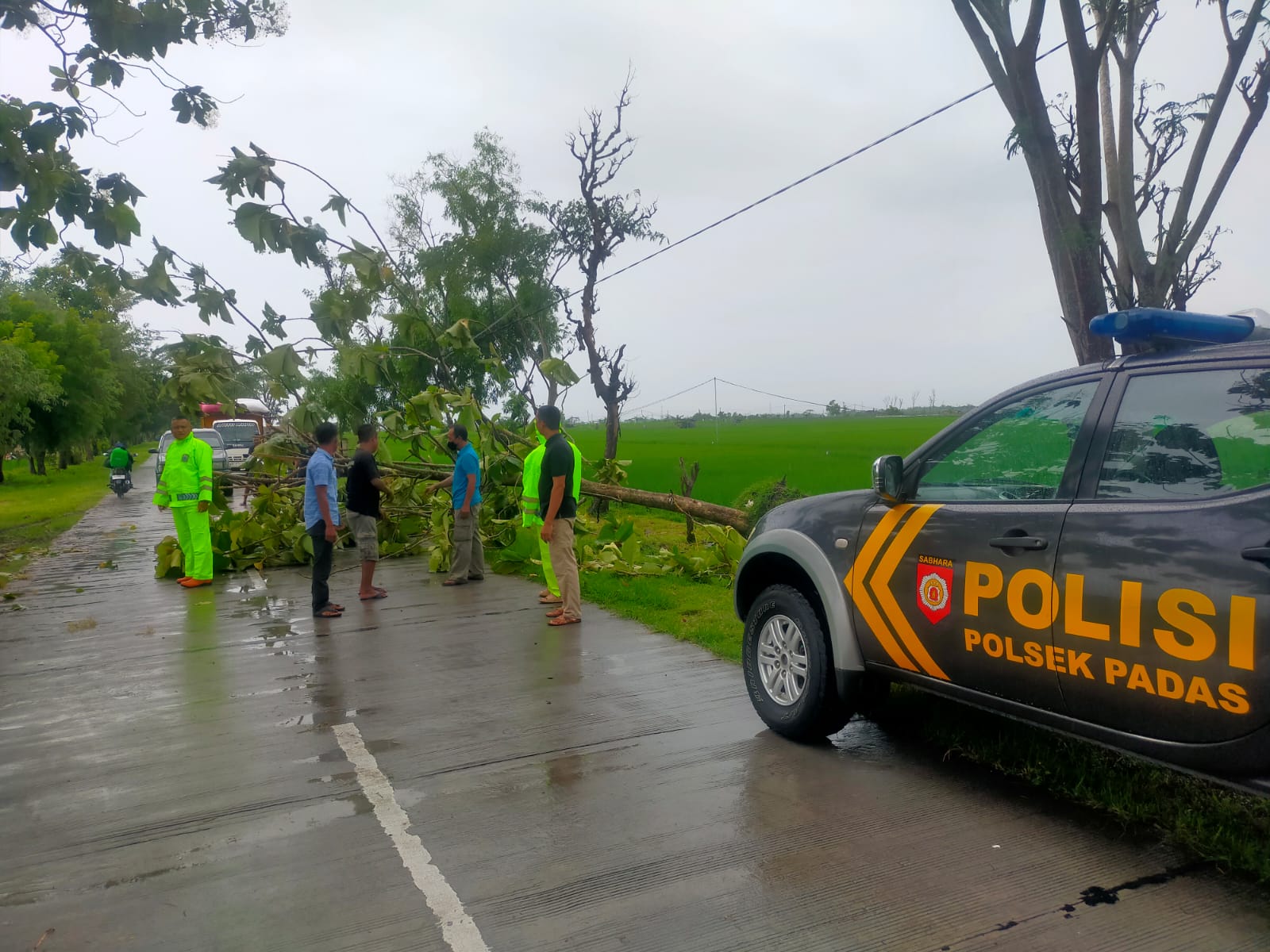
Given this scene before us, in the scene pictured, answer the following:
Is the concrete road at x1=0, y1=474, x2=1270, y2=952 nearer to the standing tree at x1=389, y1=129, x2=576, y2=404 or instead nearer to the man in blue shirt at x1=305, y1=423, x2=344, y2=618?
the man in blue shirt at x1=305, y1=423, x2=344, y2=618

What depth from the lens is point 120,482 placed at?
99.7ft

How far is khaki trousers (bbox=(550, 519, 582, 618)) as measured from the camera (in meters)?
Answer: 8.29

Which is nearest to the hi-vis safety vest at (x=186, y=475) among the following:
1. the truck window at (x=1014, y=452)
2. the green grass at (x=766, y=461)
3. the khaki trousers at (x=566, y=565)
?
the khaki trousers at (x=566, y=565)

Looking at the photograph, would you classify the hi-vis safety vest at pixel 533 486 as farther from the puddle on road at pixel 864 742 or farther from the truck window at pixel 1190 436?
the truck window at pixel 1190 436

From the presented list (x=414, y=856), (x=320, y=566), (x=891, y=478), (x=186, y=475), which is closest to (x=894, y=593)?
(x=891, y=478)

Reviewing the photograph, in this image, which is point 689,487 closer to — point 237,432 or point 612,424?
point 612,424

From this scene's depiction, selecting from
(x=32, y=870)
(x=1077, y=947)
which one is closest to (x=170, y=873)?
(x=32, y=870)

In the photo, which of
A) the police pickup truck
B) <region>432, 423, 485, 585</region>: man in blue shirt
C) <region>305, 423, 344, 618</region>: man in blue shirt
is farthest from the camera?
<region>432, 423, 485, 585</region>: man in blue shirt

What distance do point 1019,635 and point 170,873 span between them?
3.40 m

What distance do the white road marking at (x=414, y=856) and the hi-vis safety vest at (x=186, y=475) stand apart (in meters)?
6.50

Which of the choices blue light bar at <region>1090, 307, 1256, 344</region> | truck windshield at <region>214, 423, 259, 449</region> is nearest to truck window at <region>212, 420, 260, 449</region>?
truck windshield at <region>214, 423, 259, 449</region>

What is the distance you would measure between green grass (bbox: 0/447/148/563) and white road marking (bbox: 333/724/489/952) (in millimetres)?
12464

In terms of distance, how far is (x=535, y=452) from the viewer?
918 centimetres

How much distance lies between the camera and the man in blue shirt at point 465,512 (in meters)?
10.6
